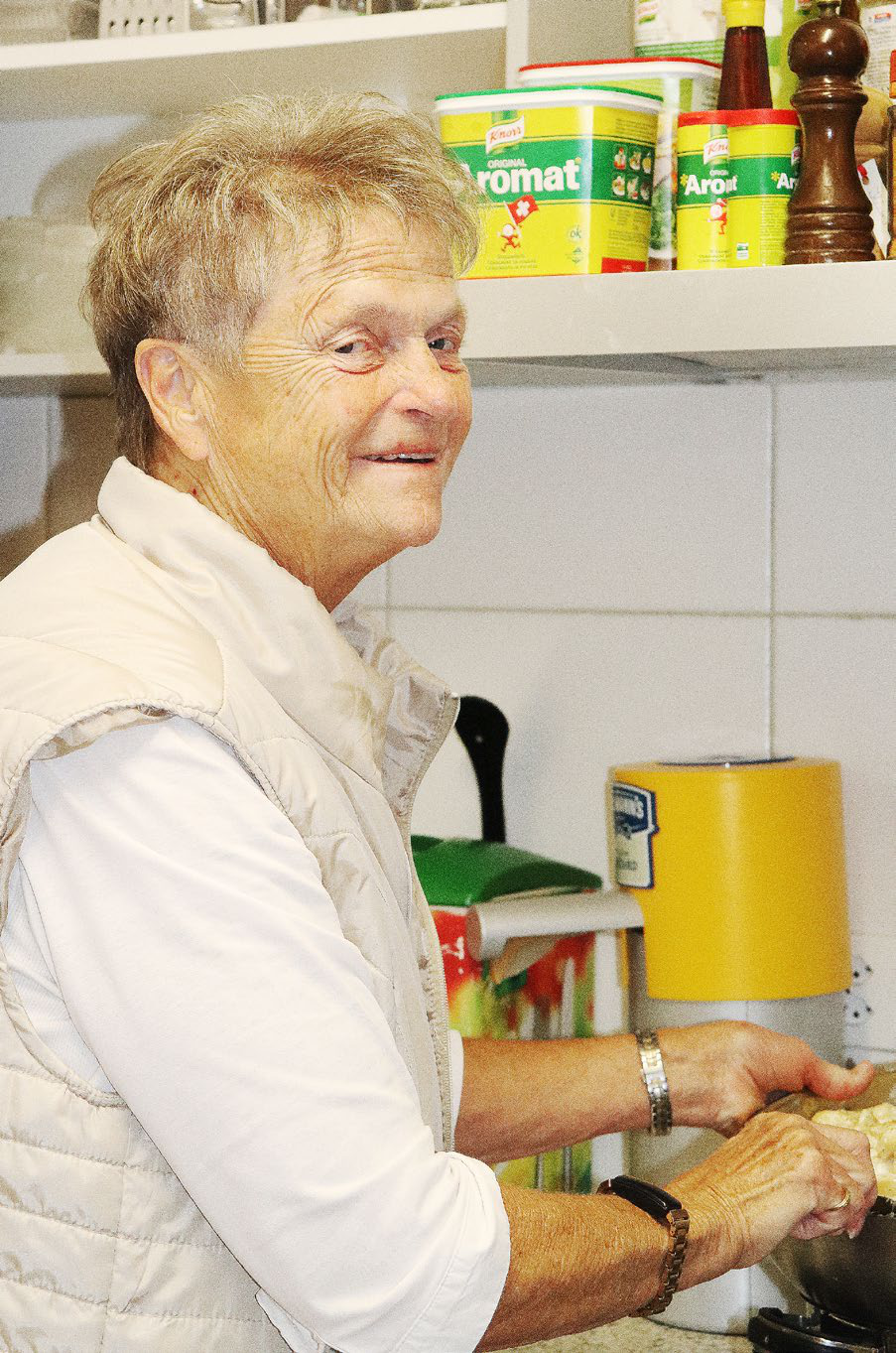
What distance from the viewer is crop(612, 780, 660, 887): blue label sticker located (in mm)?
1312

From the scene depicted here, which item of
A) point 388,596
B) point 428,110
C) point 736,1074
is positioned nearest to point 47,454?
point 388,596

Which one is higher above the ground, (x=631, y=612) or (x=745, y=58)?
(x=745, y=58)

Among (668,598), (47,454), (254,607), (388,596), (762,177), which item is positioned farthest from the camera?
(47,454)

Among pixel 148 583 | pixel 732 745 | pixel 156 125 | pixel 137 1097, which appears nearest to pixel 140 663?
pixel 148 583

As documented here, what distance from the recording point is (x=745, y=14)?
1139mm

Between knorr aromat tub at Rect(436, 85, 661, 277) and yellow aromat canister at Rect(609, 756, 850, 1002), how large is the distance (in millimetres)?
417

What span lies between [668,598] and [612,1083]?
19.3 inches

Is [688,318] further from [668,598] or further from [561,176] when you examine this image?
[668,598]

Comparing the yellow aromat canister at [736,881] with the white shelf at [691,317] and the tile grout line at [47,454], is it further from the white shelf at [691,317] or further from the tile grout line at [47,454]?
the tile grout line at [47,454]

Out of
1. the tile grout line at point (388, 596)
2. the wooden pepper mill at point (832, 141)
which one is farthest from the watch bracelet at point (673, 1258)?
the tile grout line at point (388, 596)

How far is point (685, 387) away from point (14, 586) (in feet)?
2.63

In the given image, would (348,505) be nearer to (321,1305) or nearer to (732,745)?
(321,1305)

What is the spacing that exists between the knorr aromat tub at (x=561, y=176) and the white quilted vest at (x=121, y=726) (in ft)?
1.29

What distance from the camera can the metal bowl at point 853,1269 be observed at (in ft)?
3.24
